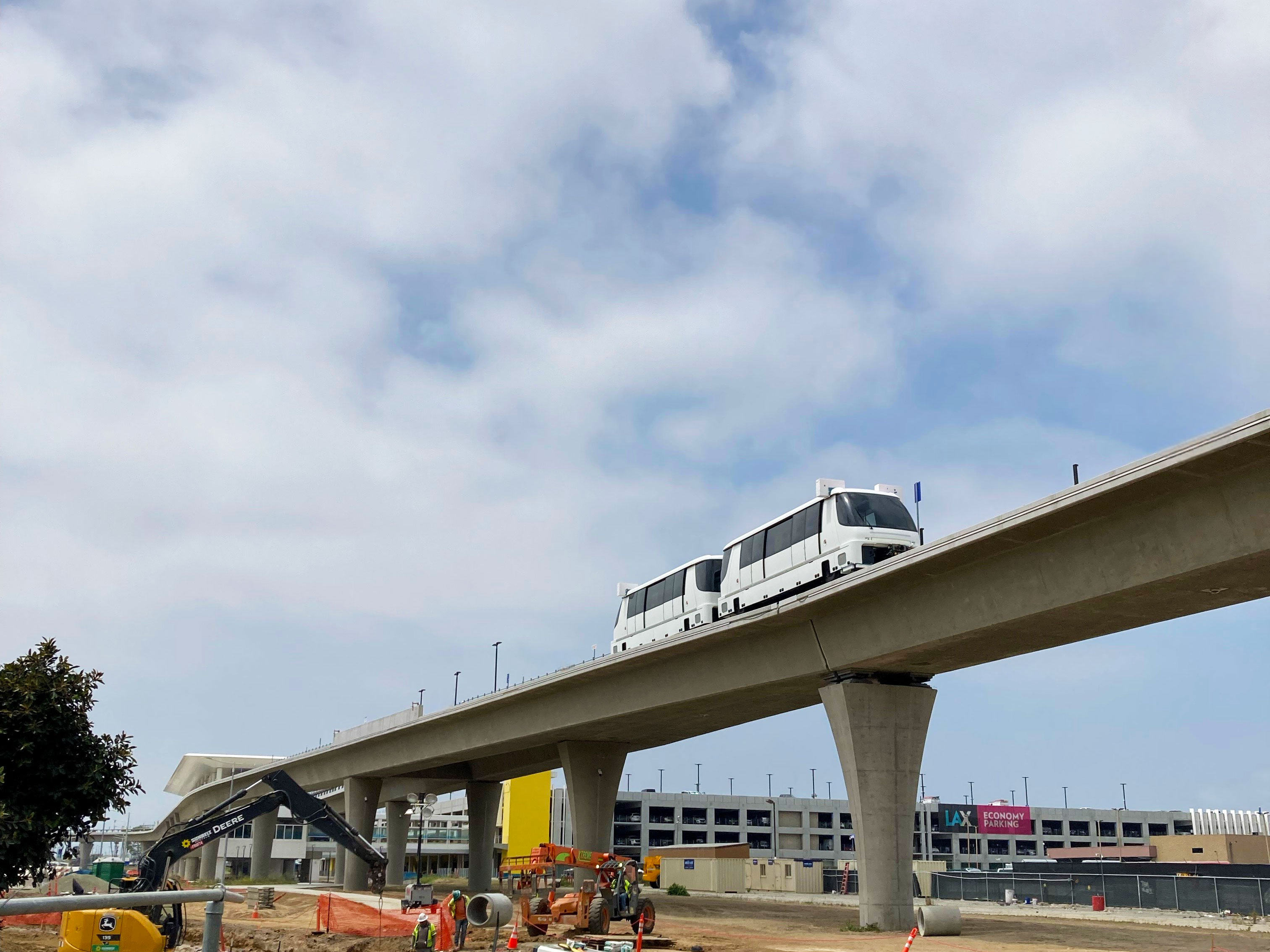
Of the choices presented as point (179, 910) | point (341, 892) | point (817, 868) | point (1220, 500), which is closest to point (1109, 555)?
point (1220, 500)

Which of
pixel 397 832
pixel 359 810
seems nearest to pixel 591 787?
pixel 359 810

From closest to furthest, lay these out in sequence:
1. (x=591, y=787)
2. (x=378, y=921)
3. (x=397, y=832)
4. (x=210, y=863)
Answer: (x=378, y=921) < (x=591, y=787) < (x=397, y=832) < (x=210, y=863)

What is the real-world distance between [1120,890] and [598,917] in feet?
111

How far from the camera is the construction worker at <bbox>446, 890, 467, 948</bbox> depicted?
27016 mm

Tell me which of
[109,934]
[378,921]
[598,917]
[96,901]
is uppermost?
[96,901]

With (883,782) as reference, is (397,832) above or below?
below

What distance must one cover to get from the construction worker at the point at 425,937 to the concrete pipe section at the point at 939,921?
13.7 m

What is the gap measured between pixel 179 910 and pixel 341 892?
41858mm

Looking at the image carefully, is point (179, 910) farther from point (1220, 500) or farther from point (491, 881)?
point (491, 881)

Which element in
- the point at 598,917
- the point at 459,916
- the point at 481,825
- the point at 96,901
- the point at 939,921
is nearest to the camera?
the point at 96,901

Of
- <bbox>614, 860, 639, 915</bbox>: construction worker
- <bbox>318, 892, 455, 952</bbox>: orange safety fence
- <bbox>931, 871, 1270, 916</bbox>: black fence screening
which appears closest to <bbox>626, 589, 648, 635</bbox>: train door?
<bbox>318, 892, 455, 952</bbox>: orange safety fence

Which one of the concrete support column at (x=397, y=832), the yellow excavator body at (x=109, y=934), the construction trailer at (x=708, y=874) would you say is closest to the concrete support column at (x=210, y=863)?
the concrete support column at (x=397, y=832)

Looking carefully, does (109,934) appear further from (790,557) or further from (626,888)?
(790,557)

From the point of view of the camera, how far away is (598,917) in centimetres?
2892
